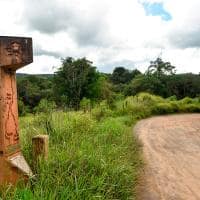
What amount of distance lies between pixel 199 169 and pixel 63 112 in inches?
130

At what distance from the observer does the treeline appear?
28.6m

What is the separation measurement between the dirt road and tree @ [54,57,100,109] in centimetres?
1420

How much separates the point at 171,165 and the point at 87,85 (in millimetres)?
21646

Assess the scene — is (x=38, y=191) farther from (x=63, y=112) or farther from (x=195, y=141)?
(x=195, y=141)

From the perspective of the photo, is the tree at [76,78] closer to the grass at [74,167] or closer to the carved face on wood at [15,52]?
the grass at [74,167]

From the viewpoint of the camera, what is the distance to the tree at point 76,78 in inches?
1144

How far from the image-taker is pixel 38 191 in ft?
16.4

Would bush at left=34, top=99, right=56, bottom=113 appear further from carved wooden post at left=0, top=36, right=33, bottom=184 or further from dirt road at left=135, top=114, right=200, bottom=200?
carved wooden post at left=0, top=36, right=33, bottom=184

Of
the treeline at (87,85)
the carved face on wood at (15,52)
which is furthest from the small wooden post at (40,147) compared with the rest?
the treeline at (87,85)

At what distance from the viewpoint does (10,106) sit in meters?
5.44

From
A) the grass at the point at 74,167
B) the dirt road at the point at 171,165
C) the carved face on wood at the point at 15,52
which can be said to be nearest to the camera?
the grass at the point at 74,167

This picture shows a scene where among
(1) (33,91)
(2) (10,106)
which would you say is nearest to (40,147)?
(2) (10,106)

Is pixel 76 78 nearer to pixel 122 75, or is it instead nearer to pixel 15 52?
pixel 122 75

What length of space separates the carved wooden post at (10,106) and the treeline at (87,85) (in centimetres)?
1296
